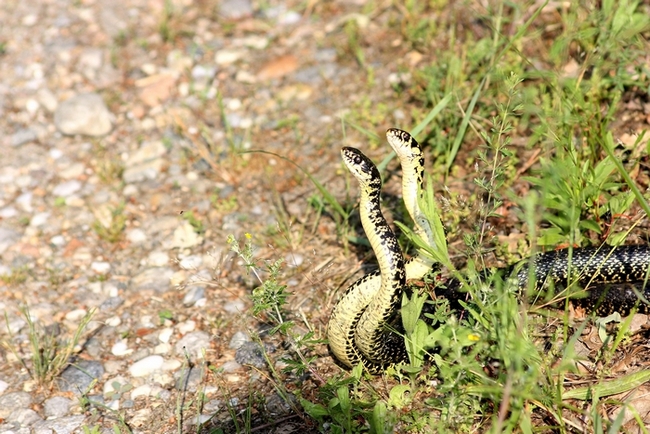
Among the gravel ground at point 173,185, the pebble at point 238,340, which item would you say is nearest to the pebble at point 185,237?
the gravel ground at point 173,185

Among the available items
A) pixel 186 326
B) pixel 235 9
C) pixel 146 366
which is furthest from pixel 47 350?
pixel 235 9

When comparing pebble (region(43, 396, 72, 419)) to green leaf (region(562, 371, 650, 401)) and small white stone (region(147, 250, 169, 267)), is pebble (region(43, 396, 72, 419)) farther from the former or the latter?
green leaf (region(562, 371, 650, 401))

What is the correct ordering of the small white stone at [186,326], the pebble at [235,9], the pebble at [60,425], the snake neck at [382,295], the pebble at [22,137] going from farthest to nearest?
the pebble at [235,9] → the pebble at [22,137] → the small white stone at [186,326] → the pebble at [60,425] → the snake neck at [382,295]

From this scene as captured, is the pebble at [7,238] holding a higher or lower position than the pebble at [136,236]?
lower

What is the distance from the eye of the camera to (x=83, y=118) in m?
6.56

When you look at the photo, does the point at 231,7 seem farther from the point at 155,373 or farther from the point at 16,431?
the point at 16,431

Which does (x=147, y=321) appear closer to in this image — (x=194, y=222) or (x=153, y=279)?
(x=153, y=279)

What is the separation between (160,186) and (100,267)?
98cm

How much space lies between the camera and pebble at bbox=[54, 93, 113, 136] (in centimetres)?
654

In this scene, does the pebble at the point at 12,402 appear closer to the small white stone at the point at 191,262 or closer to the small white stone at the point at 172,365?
the small white stone at the point at 172,365

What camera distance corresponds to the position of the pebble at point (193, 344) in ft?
15.2

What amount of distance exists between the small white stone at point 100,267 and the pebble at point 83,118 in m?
1.64

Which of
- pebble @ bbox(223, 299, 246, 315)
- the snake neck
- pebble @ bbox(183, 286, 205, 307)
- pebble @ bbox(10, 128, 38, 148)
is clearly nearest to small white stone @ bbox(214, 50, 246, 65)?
pebble @ bbox(10, 128, 38, 148)

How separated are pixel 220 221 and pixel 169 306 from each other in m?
0.91
